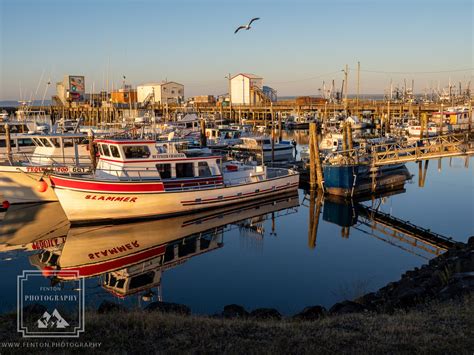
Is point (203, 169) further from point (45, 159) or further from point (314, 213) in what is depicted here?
point (45, 159)

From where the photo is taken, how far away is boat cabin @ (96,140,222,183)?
69.8 feet

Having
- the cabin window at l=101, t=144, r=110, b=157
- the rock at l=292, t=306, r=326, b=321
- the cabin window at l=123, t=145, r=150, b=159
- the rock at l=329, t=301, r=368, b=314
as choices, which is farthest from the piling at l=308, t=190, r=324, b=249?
the cabin window at l=101, t=144, r=110, b=157

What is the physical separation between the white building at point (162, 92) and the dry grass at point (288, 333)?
8440 cm

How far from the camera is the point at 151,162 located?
71.0 ft

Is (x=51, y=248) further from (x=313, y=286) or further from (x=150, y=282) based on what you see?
(x=313, y=286)

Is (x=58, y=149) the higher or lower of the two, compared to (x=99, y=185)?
higher

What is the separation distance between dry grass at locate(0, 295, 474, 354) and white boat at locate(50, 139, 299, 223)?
11.6 metres

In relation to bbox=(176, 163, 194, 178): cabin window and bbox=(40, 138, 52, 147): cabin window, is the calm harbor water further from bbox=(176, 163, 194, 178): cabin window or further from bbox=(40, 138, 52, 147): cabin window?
bbox=(40, 138, 52, 147): cabin window

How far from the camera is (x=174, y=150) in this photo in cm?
2275

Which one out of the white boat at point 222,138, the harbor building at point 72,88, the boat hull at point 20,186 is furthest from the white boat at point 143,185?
the harbor building at point 72,88

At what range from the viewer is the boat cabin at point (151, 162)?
2128 centimetres

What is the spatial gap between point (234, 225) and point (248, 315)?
11.1m

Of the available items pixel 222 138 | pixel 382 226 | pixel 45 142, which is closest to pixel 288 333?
pixel 382 226

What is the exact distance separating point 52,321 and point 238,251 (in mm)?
9652
